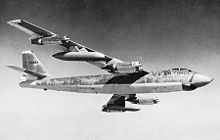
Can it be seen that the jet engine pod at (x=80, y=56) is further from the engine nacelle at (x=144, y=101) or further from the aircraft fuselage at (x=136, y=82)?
the engine nacelle at (x=144, y=101)

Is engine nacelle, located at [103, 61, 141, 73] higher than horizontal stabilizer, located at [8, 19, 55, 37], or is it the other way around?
horizontal stabilizer, located at [8, 19, 55, 37]

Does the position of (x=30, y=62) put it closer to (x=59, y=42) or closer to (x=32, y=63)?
(x=32, y=63)

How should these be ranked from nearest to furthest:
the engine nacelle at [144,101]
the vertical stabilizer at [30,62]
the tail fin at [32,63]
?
the engine nacelle at [144,101] < the tail fin at [32,63] < the vertical stabilizer at [30,62]

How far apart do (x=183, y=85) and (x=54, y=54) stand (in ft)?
20.4

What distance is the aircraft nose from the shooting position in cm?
1585

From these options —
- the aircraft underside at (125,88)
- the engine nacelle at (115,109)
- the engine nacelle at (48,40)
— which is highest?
the engine nacelle at (48,40)

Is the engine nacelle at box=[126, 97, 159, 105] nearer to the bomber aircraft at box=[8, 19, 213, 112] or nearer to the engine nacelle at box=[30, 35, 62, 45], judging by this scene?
the bomber aircraft at box=[8, 19, 213, 112]

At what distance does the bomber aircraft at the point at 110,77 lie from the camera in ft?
49.8

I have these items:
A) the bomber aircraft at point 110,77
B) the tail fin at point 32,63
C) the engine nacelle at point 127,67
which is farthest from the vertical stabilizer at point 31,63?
the engine nacelle at point 127,67

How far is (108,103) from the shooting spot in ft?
68.9

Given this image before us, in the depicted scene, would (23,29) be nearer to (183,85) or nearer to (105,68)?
(105,68)

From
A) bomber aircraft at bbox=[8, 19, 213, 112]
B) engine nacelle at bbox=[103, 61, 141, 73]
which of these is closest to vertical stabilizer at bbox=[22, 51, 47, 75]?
bomber aircraft at bbox=[8, 19, 213, 112]

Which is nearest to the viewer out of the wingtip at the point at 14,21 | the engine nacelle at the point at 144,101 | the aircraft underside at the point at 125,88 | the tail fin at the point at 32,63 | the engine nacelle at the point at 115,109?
the wingtip at the point at 14,21

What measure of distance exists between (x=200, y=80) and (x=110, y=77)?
180 inches
